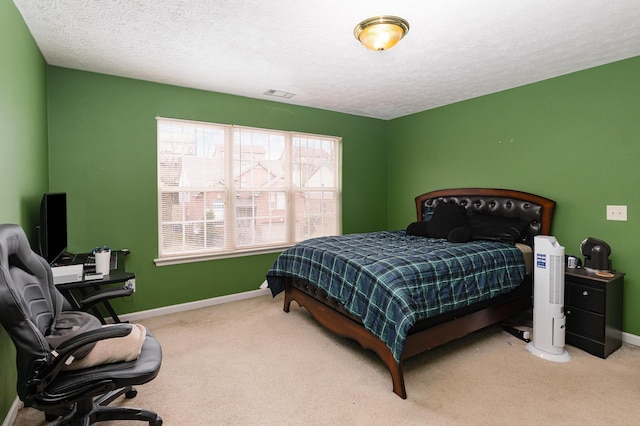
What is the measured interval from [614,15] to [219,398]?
12.0 feet

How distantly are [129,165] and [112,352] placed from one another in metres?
2.37

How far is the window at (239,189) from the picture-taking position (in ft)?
11.8

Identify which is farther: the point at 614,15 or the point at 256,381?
the point at 256,381

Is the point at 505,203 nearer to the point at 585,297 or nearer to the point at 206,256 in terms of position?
the point at 585,297

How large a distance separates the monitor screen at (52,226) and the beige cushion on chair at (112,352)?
3.69 ft

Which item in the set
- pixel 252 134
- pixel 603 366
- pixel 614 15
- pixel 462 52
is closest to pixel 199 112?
pixel 252 134

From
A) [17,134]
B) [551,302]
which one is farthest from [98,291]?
[551,302]

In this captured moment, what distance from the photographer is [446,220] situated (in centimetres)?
363

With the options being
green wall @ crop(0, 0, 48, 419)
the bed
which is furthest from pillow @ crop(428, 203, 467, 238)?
green wall @ crop(0, 0, 48, 419)

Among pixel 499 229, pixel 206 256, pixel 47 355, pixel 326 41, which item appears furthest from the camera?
pixel 206 256

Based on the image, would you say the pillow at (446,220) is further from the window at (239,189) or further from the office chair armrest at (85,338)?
the office chair armrest at (85,338)

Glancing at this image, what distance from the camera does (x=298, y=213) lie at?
453 centimetres

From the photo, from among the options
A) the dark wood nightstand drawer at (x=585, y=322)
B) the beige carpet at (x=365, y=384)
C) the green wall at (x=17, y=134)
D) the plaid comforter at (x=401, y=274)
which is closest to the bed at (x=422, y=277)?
the plaid comforter at (x=401, y=274)

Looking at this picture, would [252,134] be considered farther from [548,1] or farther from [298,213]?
[548,1]
